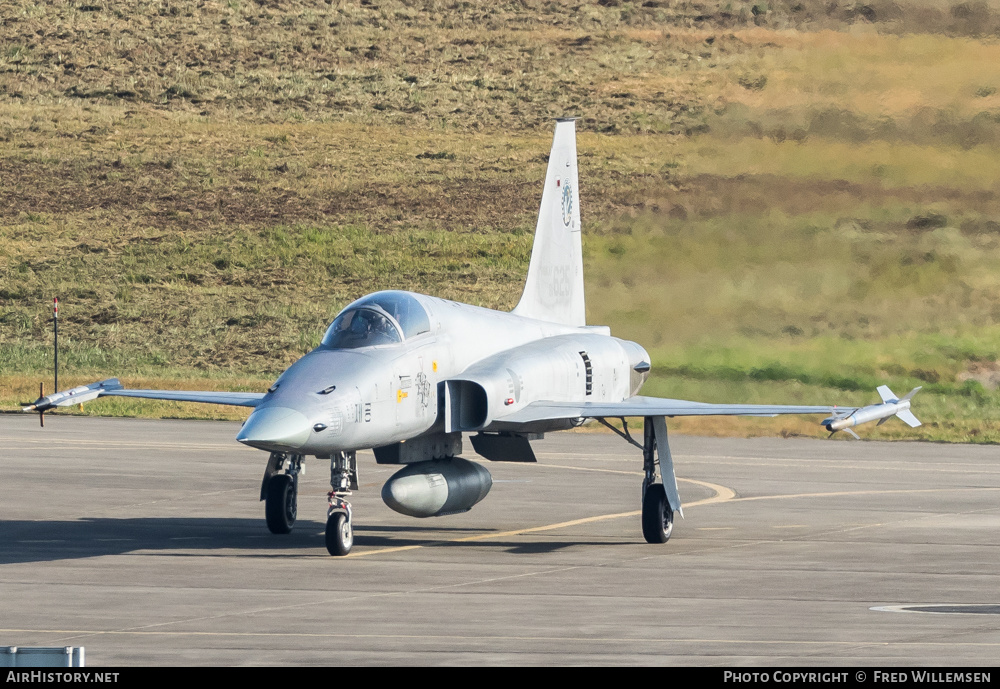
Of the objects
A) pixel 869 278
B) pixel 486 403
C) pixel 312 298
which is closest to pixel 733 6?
pixel 312 298

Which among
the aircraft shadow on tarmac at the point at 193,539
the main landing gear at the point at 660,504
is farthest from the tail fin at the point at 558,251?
Result: the main landing gear at the point at 660,504

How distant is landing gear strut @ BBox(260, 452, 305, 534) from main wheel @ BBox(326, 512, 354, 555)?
2.48 meters

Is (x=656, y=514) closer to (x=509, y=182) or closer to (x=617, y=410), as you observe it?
(x=617, y=410)

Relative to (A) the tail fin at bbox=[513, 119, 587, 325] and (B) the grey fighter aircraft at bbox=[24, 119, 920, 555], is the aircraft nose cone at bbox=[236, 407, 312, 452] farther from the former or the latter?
(A) the tail fin at bbox=[513, 119, 587, 325]

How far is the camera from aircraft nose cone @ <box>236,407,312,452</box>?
17.5 m

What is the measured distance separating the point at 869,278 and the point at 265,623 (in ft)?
126

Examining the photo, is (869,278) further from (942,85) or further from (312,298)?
(312,298)

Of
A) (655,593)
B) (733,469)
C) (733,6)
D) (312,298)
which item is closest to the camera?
(655,593)

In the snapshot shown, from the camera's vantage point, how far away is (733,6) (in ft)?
286

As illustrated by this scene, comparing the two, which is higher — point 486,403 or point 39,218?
point 39,218

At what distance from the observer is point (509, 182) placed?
7562 cm

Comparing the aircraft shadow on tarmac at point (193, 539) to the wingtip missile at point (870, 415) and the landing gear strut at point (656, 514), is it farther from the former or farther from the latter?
the wingtip missile at point (870, 415)

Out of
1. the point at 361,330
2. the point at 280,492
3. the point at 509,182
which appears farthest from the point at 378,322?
the point at 509,182

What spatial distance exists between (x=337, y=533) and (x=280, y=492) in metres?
2.73
